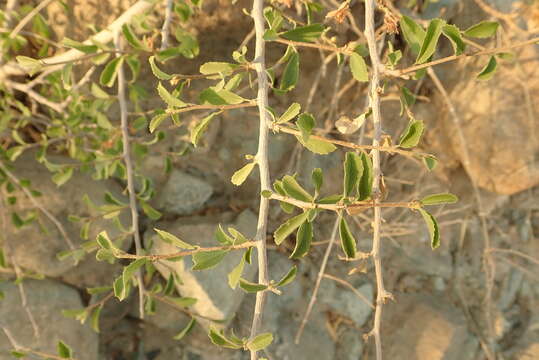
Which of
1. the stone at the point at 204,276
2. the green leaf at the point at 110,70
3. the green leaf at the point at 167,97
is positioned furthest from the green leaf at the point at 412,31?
the stone at the point at 204,276

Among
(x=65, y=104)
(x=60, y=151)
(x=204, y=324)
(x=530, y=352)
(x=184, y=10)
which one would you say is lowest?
(x=530, y=352)

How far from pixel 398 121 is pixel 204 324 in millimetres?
1265

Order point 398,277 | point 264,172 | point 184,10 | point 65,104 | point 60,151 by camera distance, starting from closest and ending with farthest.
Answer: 1. point 264,172
2. point 184,10
3. point 65,104
4. point 60,151
5. point 398,277

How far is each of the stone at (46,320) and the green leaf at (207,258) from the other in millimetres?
1277

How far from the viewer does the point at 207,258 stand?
29.1 inches

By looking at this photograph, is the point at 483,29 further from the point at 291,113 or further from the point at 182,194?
the point at 182,194

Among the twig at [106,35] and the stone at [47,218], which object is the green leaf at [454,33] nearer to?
the twig at [106,35]

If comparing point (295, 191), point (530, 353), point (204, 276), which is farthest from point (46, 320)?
point (530, 353)

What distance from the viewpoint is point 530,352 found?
199cm

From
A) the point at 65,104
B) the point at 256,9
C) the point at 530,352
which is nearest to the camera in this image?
the point at 256,9

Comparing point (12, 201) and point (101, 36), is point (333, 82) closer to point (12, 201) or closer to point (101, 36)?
point (101, 36)

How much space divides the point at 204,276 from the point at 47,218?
2.23ft

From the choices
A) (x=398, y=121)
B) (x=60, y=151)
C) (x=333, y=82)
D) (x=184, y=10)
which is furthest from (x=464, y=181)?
(x=60, y=151)

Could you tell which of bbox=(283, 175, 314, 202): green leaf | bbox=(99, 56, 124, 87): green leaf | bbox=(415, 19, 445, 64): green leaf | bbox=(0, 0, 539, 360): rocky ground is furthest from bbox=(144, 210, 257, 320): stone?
bbox=(415, 19, 445, 64): green leaf
